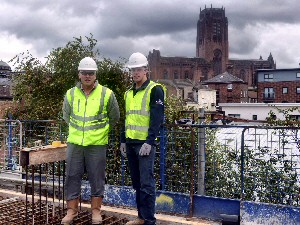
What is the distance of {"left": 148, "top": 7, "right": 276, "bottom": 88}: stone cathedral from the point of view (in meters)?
120

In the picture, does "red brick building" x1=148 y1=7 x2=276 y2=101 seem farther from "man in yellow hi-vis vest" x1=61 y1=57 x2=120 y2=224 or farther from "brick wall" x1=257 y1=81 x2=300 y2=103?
"man in yellow hi-vis vest" x1=61 y1=57 x2=120 y2=224

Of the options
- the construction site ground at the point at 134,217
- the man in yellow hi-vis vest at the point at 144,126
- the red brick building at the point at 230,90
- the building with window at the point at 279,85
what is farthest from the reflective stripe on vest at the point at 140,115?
the red brick building at the point at 230,90

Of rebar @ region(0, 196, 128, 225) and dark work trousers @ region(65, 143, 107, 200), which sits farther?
rebar @ region(0, 196, 128, 225)

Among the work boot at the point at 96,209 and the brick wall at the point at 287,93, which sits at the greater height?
the brick wall at the point at 287,93

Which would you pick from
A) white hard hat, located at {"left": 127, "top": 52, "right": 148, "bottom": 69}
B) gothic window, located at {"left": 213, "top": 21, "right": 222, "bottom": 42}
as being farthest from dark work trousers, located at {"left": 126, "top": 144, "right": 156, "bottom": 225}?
gothic window, located at {"left": 213, "top": 21, "right": 222, "bottom": 42}

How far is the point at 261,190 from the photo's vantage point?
666cm

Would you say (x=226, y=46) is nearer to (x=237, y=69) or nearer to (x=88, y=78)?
(x=237, y=69)

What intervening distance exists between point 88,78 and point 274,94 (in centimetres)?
5321

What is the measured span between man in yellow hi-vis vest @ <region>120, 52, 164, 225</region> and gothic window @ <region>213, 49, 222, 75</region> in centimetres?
12120

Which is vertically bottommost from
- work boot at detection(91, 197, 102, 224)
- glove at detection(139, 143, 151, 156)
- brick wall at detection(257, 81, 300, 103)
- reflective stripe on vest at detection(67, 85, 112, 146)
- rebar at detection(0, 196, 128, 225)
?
rebar at detection(0, 196, 128, 225)

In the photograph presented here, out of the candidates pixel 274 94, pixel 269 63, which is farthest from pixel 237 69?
pixel 274 94

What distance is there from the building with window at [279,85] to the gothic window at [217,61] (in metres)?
68.3

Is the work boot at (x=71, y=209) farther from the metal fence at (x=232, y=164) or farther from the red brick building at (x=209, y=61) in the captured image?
the red brick building at (x=209, y=61)

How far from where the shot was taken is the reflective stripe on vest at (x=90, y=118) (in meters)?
5.29
